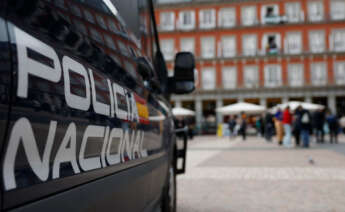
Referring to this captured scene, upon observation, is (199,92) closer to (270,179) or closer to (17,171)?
(270,179)

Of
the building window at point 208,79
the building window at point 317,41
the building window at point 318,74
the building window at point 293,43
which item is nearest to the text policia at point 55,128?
the building window at point 208,79

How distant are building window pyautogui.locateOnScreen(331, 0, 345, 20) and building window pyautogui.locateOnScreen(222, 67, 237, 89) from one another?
10.4m

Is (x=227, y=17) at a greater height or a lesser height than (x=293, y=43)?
greater

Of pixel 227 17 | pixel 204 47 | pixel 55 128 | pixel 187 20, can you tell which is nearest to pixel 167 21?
pixel 187 20

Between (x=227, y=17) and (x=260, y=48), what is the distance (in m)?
4.38

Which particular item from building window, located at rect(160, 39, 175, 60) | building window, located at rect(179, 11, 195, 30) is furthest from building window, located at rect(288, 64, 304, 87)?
building window, located at rect(160, 39, 175, 60)

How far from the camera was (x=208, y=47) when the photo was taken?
125ft

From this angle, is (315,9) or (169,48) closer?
(315,9)

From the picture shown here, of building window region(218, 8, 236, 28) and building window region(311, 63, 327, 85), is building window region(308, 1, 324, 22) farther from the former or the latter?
building window region(218, 8, 236, 28)

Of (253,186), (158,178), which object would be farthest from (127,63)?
(253,186)

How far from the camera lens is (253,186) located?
576cm

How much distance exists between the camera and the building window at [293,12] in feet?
121

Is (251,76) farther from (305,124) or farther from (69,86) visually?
(69,86)

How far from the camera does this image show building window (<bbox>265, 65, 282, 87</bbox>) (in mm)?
36562
